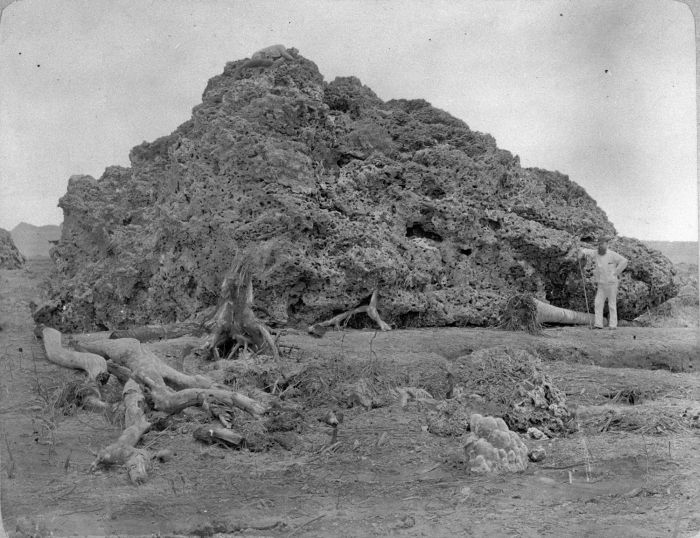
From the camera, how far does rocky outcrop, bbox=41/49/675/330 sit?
7398 mm

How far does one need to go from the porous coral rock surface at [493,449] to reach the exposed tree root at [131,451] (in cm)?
205

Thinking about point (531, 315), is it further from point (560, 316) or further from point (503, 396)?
point (503, 396)

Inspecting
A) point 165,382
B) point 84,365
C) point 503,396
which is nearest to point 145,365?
point 165,382

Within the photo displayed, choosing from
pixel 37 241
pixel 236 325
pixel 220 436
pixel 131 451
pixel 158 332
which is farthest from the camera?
pixel 37 241

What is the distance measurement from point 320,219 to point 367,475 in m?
3.54

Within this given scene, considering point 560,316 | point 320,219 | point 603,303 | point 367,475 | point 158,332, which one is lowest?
point 367,475

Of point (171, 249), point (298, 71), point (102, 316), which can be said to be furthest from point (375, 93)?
point (102, 316)

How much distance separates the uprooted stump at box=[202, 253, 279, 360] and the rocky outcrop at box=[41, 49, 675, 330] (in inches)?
25.7

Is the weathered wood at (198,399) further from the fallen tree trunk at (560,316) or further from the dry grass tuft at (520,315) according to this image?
the fallen tree trunk at (560,316)

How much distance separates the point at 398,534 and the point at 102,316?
5530mm

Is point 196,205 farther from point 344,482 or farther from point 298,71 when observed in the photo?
point 344,482

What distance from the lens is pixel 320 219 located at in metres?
7.39

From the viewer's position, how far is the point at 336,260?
739 cm

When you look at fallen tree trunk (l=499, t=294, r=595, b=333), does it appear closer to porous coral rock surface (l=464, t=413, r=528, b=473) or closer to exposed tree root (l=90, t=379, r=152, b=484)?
porous coral rock surface (l=464, t=413, r=528, b=473)
